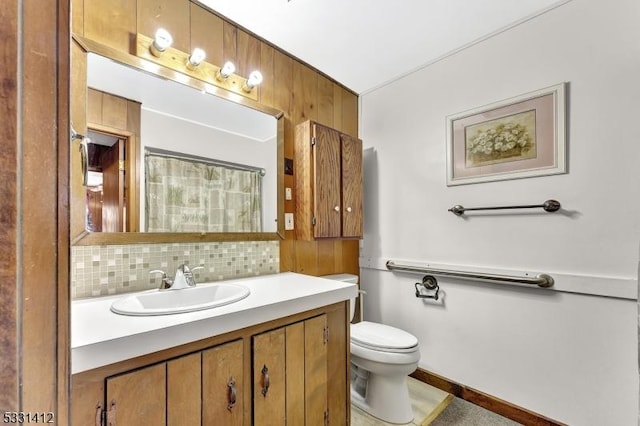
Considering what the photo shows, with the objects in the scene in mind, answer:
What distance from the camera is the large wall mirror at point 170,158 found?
1.18 m

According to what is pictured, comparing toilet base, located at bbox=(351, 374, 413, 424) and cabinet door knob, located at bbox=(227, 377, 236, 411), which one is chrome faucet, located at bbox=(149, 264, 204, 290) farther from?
toilet base, located at bbox=(351, 374, 413, 424)

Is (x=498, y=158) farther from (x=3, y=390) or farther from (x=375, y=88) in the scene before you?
(x=3, y=390)

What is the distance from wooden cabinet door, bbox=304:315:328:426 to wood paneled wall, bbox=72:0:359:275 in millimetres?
625

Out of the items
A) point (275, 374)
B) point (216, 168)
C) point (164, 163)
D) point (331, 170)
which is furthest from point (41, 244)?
point (331, 170)

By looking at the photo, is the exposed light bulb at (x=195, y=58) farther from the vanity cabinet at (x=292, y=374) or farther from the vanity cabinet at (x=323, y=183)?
the vanity cabinet at (x=292, y=374)

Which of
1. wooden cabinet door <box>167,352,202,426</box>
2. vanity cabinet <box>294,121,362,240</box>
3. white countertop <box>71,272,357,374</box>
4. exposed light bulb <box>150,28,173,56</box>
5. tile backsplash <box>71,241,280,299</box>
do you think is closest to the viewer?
white countertop <box>71,272,357,374</box>

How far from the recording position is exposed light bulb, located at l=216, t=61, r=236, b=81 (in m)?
1.48

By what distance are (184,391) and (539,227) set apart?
1.78 metres

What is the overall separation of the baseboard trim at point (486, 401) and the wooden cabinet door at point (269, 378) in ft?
4.07

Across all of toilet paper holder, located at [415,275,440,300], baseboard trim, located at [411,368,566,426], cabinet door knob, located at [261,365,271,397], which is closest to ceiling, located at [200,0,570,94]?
toilet paper holder, located at [415,275,440,300]

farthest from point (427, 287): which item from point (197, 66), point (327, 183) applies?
point (197, 66)

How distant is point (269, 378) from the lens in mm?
1051

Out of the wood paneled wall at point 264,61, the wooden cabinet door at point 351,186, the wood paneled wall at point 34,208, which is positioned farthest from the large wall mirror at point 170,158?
the wood paneled wall at point 34,208

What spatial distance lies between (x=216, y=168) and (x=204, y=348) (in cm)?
93
